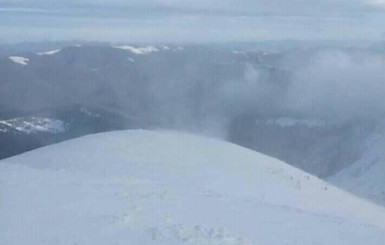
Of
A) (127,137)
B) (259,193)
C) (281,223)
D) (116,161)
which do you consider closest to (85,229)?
(281,223)

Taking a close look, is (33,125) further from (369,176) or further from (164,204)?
(164,204)

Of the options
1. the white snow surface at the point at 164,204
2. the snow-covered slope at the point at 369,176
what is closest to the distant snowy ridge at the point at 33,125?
the snow-covered slope at the point at 369,176

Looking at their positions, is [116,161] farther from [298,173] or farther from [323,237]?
[323,237]

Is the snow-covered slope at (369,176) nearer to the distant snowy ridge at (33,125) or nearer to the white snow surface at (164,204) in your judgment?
the white snow surface at (164,204)

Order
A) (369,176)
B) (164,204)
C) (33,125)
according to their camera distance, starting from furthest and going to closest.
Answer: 1. (33,125)
2. (369,176)
3. (164,204)

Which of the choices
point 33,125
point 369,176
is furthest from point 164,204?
point 33,125

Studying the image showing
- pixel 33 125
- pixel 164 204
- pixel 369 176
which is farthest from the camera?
pixel 33 125
